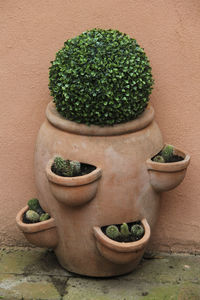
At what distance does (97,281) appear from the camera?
3879mm

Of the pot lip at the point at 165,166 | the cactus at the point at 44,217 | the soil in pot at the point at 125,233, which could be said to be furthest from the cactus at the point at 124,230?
the cactus at the point at 44,217

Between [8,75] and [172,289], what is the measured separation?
81.0 inches

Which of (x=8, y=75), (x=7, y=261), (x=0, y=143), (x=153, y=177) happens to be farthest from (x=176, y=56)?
(x=7, y=261)

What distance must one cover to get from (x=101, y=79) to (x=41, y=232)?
121 cm

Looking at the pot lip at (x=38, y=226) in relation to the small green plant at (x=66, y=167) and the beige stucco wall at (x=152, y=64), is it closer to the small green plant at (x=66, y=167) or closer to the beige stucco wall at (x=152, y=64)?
the small green plant at (x=66, y=167)

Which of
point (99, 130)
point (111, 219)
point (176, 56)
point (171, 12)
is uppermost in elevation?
point (171, 12)

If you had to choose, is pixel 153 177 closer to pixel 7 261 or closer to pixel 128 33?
pixel 128 33

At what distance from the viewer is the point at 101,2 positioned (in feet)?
12.5

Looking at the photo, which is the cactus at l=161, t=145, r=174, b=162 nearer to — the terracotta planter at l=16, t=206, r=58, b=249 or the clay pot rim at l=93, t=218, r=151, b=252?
the clay pot rim at l=93, t=218, r=151, b=252

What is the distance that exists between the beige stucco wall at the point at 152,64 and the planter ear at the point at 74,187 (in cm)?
77

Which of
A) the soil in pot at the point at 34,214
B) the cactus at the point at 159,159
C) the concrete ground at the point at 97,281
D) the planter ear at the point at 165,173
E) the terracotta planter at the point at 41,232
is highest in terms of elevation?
the cactus at the point at 159,159

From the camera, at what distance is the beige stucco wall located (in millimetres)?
3812

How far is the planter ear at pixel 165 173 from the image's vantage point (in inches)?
141

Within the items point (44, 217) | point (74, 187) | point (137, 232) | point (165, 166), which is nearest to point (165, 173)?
point (165, 166)
